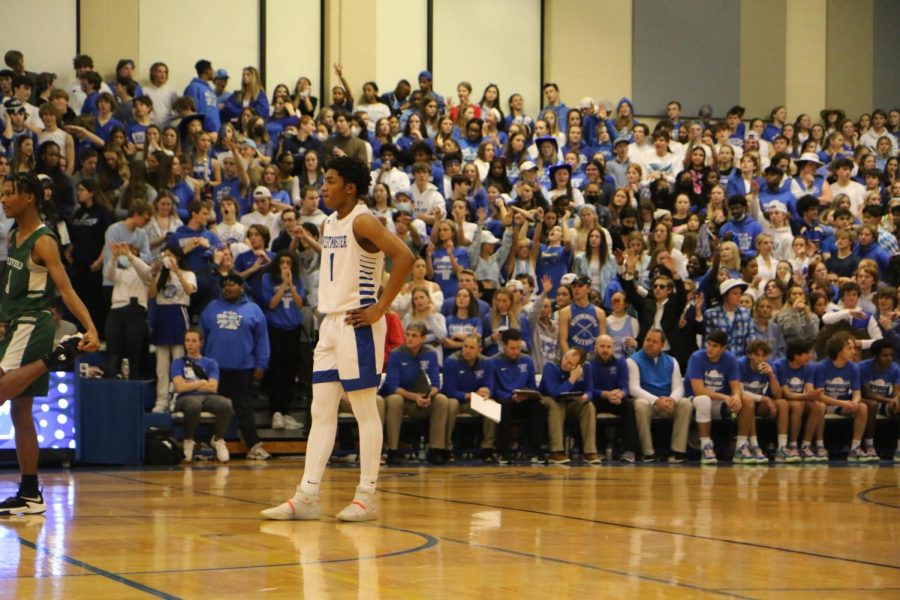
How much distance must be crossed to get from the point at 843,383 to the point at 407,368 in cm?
532

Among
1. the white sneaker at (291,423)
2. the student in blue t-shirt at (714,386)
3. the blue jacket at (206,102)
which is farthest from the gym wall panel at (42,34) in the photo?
the student in blue t-shirt at (714,386)

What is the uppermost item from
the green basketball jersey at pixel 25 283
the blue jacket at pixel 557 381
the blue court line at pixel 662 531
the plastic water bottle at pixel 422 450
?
the green basketball jersey at pixel 25 283

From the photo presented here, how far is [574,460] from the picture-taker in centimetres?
1491

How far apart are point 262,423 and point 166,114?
6325 mm

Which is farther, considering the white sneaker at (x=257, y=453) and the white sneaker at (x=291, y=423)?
the white sneaker at (x=291, y=423)

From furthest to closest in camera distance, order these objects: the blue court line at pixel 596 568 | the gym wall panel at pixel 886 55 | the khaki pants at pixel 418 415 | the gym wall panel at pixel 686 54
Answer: the gym wall panel at pixel 886 55 → the gym wall panel at pixel 686 54 → the khaki pants at pixel 418 415 → the blue court line at pixel 596 568

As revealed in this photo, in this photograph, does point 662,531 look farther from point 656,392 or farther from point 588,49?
point 588,49

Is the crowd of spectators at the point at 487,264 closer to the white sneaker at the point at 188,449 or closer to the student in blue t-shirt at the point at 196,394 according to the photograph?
the student in blue t-shirt at the point at 196,394

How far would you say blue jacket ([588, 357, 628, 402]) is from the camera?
50.2ft

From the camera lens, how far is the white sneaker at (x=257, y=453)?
1412cm

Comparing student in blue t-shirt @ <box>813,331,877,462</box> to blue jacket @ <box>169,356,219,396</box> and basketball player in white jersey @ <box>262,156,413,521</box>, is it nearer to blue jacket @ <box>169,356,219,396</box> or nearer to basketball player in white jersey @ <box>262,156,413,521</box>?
blue jacket @ <box>169,356,219,396</box>

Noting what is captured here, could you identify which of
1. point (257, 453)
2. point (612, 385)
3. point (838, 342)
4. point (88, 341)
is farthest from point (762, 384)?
point (88, 341)

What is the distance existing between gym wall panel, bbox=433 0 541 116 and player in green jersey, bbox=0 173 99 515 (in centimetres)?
1710

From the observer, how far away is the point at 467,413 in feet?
49.6
